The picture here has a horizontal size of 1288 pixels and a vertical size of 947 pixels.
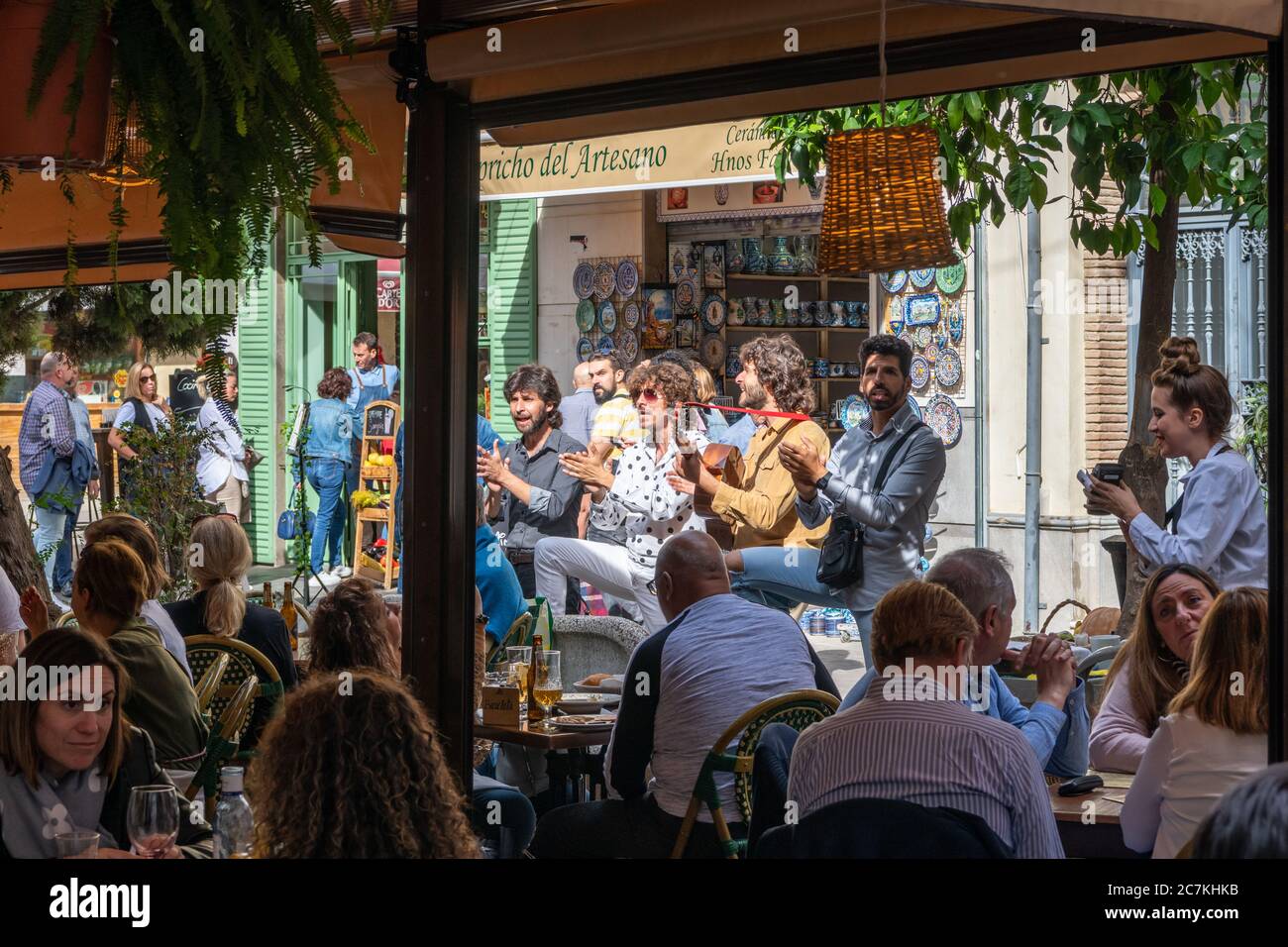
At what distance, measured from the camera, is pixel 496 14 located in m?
3.70

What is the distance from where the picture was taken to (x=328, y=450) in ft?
39.3

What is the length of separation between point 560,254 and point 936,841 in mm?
11650

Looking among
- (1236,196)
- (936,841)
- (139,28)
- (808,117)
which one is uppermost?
(808,117)

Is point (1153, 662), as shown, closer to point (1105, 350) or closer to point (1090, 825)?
point (1090, 825)

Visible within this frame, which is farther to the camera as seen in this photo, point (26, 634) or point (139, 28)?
point (26, 634)

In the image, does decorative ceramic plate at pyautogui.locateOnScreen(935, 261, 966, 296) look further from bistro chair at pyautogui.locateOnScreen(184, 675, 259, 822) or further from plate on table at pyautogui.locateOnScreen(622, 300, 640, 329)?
bistro chair at pyautogui.locateOnScreen(184, 675, 259, 822)

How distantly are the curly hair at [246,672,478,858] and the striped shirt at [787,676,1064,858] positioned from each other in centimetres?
78

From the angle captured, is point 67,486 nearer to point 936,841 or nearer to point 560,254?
point 560,254

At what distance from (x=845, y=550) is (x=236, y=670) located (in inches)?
92.1

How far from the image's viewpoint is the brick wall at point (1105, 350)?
1112 centimetres

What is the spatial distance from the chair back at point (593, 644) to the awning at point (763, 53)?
2.32m

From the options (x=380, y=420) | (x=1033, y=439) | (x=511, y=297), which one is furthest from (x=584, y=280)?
(x=1033, y=439)

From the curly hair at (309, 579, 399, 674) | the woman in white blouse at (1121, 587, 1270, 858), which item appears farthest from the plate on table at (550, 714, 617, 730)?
the woman in white blouse at (1121, 587, 1270, 858)
